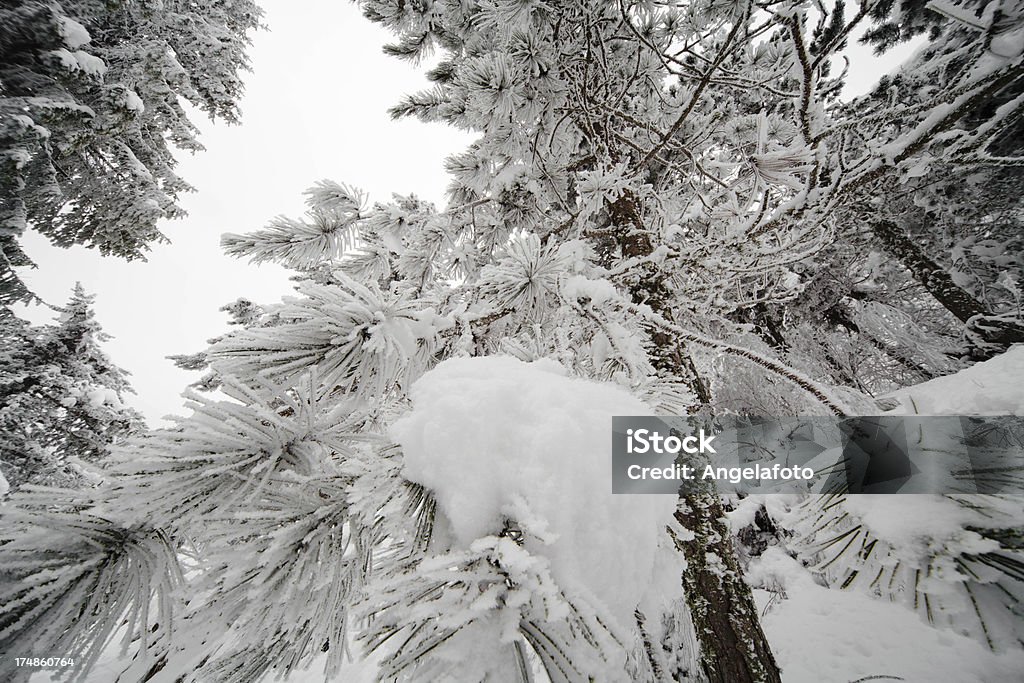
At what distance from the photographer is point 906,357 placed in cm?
613

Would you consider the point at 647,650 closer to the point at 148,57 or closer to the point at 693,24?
the point at 693,24

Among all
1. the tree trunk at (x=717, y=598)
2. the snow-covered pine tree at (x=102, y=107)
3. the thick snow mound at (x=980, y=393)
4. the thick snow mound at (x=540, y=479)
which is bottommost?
the tree trunk at (x=717, y=598)

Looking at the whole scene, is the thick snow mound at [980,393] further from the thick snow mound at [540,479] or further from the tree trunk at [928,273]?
the tree trunk at [928,273]

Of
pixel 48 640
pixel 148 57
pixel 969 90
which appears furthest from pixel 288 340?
pixel 148 57

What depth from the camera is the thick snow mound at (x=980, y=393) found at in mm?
747

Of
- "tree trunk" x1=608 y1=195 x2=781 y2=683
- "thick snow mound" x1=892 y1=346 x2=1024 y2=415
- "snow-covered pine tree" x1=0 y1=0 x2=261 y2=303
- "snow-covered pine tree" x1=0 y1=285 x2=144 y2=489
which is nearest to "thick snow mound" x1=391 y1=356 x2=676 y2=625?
"thick snow mound" x1=892 y1=346 x2=1024 y2=415

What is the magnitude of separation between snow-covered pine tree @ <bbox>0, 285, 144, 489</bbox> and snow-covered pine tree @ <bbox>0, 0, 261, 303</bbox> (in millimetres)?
3178

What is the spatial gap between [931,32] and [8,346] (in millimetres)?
16727

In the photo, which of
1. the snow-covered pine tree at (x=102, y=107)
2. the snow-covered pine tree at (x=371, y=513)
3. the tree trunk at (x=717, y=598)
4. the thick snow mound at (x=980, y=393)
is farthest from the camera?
the snow-covered pine tree at (x=102, y=107)

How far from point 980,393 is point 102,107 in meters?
6.29

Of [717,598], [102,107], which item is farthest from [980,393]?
[102,107]

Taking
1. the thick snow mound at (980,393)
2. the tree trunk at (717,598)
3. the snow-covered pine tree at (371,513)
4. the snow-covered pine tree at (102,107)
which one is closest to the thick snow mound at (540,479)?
the snow-covered pine tree at (371,513)

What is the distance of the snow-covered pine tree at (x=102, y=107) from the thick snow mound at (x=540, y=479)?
4.79 meters

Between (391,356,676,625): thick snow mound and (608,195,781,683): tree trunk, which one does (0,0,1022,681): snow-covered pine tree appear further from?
(608,195,781,683): tree trunk
